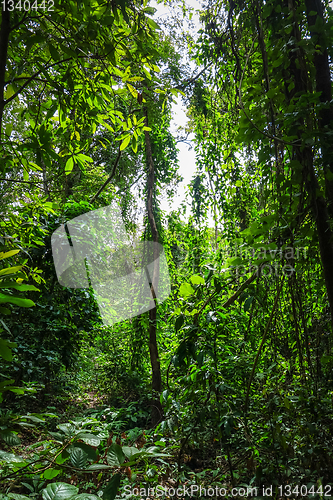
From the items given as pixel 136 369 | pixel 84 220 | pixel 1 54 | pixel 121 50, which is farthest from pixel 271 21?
pixel 136 369

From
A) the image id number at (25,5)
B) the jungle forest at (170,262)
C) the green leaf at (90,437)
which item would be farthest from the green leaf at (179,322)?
the image id number at (25,5)

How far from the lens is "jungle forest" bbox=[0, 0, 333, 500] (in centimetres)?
96

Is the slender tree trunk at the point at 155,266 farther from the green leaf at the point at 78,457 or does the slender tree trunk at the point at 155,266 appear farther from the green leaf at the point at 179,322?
the green leaf at the point at 78,457

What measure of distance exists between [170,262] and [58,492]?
3.39 m

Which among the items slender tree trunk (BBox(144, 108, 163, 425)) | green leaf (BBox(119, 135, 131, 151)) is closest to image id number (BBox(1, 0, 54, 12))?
green leaf (BBox(119, 135, 131, 151))

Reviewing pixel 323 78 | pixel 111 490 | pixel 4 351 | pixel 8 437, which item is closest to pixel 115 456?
pixel 111 490

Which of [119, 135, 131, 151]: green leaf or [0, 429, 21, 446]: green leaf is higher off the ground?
[119, 135, 131, 151]: green leaf

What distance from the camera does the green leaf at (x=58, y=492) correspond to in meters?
0.65

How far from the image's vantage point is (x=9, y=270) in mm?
619

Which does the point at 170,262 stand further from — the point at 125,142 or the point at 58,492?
the point at 58,492

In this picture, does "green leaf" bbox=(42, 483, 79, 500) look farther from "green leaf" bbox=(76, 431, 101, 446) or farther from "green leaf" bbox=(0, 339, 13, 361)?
"green leaf" bbox=(0, 339, 13, 361)

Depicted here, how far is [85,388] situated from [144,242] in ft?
7.78

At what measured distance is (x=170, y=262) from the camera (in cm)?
402
